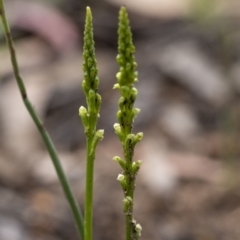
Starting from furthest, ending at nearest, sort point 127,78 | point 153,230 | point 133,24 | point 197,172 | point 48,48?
point 133,24
point 48,48
point 197,172
point 153,230
point 127,78

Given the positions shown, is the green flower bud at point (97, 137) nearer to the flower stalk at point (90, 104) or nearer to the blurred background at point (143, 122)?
the flower stalk at point (90, 104)

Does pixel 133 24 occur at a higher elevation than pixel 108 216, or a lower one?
higher

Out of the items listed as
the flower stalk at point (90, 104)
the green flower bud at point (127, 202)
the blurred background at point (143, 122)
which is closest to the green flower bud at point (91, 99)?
the flower stalk at point (90, 104)

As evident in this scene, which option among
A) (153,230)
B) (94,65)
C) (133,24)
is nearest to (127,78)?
(94,65)

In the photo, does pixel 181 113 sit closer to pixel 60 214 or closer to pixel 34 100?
pixel 34 100

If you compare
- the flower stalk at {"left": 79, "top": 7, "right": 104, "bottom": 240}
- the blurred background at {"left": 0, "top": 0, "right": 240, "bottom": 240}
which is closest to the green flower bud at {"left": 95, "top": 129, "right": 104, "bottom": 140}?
the flower stalk at {"left": 79, "top": 7, "right": 104, "bottom": 240}
